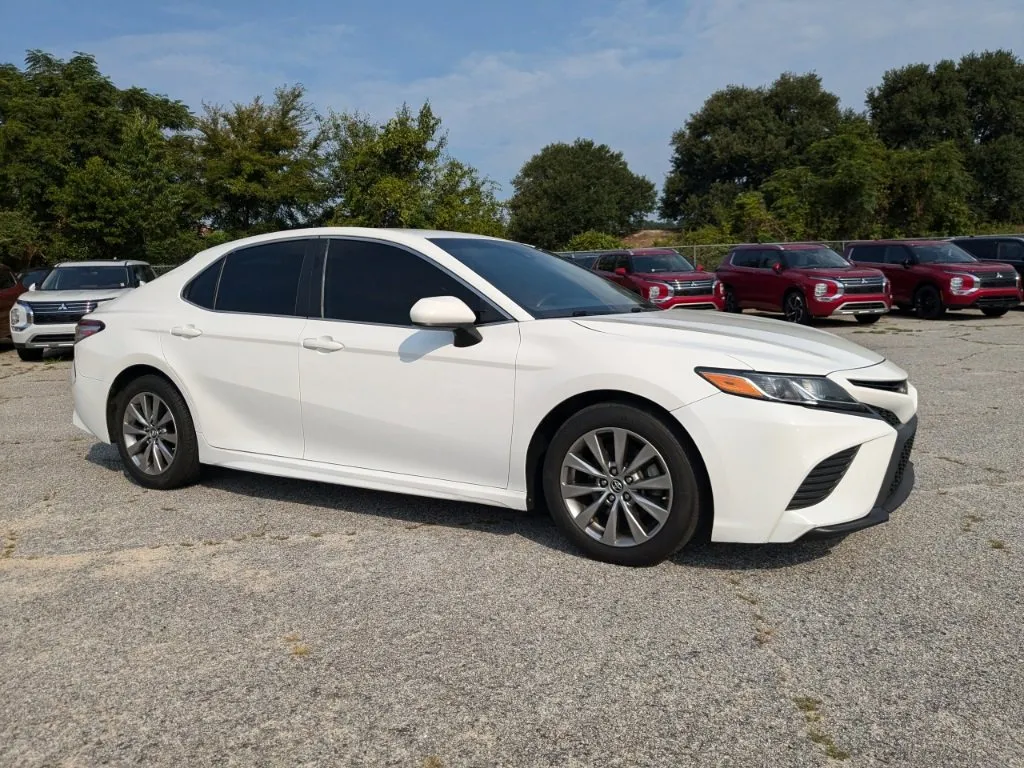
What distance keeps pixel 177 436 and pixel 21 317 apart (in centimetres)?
1067

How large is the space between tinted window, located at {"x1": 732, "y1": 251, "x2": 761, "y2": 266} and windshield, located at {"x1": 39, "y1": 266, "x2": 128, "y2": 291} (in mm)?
12325

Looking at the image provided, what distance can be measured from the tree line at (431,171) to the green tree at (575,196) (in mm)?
223

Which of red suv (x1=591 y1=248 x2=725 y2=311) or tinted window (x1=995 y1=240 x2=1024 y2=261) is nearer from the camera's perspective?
red suv (x1=591 y1=248 x2=725 y2=311)

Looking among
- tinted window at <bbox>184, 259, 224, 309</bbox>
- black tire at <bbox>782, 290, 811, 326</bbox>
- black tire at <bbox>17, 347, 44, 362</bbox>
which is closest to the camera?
tinted window at <bbox>184, 259, 224, 309</bbox>

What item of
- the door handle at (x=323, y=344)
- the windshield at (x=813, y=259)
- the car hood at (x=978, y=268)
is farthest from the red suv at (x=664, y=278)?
the door handle at (x=323, y=344)

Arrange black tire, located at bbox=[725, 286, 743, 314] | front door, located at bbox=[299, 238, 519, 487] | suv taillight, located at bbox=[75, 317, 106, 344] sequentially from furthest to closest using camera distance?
black tire, located at bbox=[725, 286, 743, 314] < suv taillight, located at bbox=[75, 317, 106, 344] < front door, located at bbox=[299, 238, 519, 487]

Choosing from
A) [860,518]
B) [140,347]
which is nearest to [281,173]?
[140,347]

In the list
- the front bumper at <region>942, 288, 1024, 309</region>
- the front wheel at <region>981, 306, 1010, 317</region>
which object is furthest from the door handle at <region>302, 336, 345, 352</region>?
the front wheel at <region>981, 306, 1010, 317</region>

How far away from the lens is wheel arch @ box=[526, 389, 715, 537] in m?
4.01

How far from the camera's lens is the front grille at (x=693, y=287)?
17.7 m

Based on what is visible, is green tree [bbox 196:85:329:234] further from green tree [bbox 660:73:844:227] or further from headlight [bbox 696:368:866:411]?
headlight [bbox 696:368:866:411]

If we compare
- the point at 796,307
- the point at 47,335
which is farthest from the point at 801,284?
the point at 47,335

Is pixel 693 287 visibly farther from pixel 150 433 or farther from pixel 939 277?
pixel 150 433

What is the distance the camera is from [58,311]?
14406 mm
